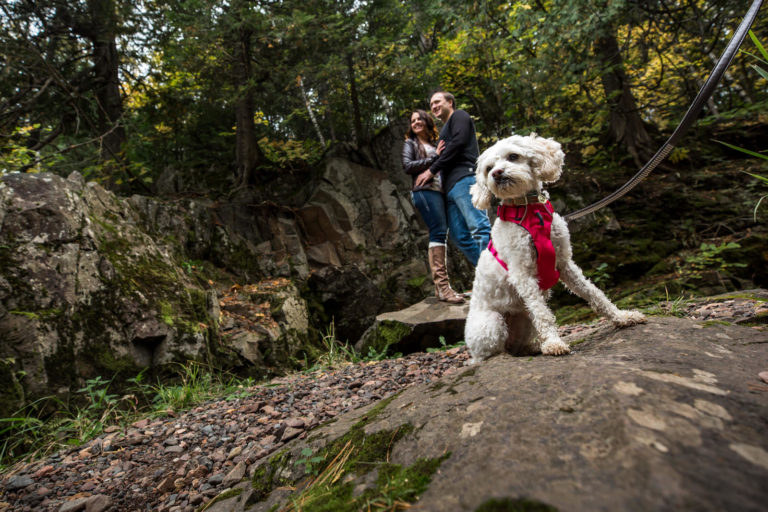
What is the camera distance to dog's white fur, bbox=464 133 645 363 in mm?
2625

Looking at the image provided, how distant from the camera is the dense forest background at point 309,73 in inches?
290

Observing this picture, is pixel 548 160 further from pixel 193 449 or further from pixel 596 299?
pixel 193 449

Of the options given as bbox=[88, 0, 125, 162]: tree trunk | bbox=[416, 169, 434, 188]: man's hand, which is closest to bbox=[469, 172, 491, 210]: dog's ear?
bbox=[416, 169, 434, 188]: man's hand

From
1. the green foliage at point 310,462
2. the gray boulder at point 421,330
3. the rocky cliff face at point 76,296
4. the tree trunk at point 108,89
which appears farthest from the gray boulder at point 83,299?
the tree trunk at point 108,89

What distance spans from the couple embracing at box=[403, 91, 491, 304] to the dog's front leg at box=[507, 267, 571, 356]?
1967mm

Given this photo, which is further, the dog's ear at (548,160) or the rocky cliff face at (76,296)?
the rocky cliff face at (76,296)

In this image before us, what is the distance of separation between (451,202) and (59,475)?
4.71 metres

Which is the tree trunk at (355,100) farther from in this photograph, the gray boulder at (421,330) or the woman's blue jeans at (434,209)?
the gray boulder at (421,330)

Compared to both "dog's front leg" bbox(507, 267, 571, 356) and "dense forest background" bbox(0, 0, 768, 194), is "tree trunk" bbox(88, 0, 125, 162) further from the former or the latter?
"dog's front leg" bbox(507, 267, 571, 356)

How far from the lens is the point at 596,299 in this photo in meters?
2.67

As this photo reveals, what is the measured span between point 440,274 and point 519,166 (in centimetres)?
310

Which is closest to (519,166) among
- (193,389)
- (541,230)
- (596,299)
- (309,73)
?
(541,230)

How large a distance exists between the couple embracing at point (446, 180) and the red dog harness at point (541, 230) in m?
1.86

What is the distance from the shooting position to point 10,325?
138 inches
